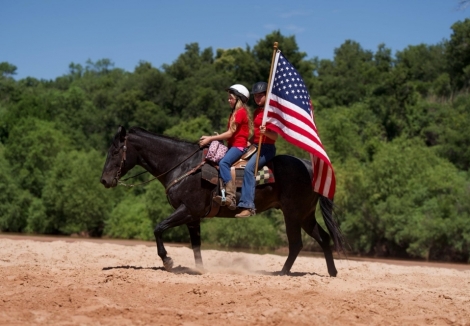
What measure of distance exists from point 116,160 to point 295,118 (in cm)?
331

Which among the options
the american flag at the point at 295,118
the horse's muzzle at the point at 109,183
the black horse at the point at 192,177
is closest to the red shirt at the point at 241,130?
the american flag at the point at 295,118

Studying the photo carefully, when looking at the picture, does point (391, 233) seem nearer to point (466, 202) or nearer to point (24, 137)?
point (466, 202)

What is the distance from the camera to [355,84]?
193 ft

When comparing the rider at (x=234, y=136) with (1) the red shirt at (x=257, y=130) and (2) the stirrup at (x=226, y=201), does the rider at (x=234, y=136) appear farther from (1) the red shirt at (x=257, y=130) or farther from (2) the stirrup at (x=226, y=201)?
(1) the red shirt at (x=257, y=130)

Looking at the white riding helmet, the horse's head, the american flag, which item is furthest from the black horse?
the white riding helmet

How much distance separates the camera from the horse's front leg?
11625mm

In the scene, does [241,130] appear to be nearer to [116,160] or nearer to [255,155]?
[255,155]

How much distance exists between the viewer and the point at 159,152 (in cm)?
1241

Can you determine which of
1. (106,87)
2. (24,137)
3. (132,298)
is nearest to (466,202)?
(132,298)

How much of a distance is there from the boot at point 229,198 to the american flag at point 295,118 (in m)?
1.23

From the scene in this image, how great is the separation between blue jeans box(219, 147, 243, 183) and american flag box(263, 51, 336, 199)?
709 millimetres

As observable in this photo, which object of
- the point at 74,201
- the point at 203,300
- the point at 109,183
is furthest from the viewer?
the point at 74,201

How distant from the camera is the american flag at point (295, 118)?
11.9m

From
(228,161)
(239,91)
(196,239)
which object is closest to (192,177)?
(228,161)
